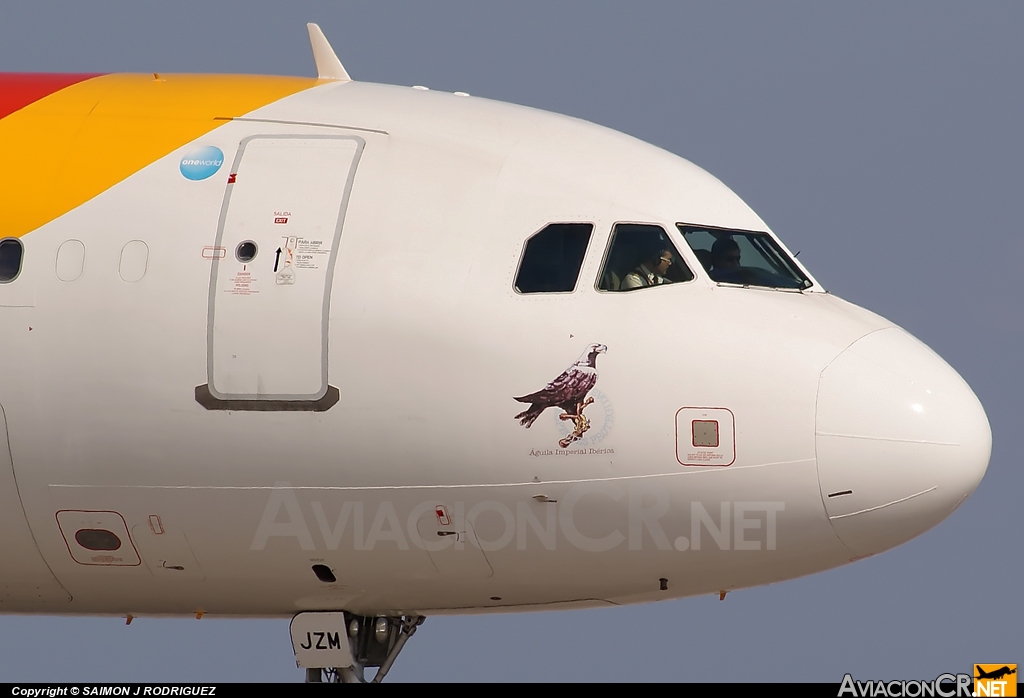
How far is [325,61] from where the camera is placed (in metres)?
16.5

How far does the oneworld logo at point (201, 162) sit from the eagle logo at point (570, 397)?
3521 mm

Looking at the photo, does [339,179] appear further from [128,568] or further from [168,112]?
[128,568]

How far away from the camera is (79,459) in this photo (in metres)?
14.2

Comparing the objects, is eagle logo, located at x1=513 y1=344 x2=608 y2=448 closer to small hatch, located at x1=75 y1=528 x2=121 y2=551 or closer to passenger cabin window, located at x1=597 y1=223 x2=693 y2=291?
passenger cabin window, located at x1=597 y1=223 x2=693 y2=291

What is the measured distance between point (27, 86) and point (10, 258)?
7.24ft

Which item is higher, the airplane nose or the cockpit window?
the cockpit window

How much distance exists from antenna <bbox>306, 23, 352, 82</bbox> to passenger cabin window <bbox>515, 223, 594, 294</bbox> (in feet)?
10.8

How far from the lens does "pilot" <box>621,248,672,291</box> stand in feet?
46.4

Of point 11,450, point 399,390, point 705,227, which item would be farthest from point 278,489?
point 705,227

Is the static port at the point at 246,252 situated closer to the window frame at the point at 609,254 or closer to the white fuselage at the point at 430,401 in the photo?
the white fuselage at the point at 430,401

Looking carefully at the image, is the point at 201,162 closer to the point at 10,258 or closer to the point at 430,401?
the point at 10,258

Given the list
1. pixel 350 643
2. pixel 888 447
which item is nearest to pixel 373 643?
pixel 350 643

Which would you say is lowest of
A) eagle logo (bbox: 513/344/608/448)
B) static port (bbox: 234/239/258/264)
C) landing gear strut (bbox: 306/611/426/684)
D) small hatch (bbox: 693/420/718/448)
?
landing gear strut (bbox: 306/611/426/684)

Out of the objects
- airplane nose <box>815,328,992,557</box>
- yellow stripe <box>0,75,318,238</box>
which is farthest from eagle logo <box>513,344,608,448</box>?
yellow stripe <box>0,75,318,238</box>
